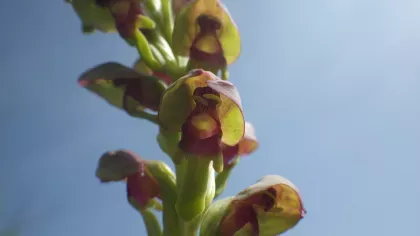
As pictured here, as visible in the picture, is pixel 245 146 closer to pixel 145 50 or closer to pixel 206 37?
pixel 206 37

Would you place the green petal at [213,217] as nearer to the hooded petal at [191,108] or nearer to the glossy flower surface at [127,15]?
the hooded petal at [191,108]

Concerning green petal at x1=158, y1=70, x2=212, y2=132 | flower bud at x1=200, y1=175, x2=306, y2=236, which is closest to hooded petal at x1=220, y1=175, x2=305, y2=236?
flower bud at x1=200, y1=175, x2=306, y2=236

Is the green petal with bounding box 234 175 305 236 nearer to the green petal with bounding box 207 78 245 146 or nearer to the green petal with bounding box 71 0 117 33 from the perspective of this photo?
the green petal with bounding box 207 78 245 146

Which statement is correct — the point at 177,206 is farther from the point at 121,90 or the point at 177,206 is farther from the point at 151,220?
the point at 121,90

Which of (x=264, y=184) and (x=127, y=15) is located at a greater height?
(x=127, y=15)

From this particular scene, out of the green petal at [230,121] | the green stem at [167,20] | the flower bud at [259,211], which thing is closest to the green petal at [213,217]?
the flower bud at [259,211]

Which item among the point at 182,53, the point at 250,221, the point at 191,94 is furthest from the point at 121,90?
the point at 250,221

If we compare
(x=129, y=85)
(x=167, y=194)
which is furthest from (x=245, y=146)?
(x=129, y=85)
